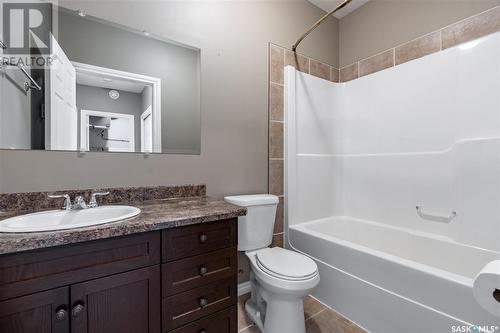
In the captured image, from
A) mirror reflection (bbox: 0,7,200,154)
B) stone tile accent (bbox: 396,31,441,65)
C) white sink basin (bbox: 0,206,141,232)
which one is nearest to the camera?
white sink basin (bbox: 0,206,141,232)

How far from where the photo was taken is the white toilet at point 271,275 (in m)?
1.34

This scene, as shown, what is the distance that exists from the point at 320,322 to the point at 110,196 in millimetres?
A: 1617

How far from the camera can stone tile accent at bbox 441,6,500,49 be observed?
5.34 ft

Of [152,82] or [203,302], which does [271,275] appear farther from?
[152,82]

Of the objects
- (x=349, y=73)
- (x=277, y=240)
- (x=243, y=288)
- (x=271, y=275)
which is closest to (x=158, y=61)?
(x=271, y=275)

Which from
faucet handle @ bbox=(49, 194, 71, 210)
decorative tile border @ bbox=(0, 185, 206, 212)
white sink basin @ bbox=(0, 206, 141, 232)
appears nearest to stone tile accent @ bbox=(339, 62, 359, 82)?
decorative tile border @ bbox=(0, 185, 206, 212)

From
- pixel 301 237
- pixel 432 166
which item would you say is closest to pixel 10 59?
pixel 301 237

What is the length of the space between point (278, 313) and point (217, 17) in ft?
6.99

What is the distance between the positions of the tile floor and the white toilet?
0.19 feet

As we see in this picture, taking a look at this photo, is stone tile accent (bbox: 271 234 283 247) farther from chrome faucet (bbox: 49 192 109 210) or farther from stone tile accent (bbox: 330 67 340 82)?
stone tile accent (bbox: 330 67 340 82)

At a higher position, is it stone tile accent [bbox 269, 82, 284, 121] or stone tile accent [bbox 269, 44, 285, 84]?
stone tile accent [bbox 269, 44, 285, 84]

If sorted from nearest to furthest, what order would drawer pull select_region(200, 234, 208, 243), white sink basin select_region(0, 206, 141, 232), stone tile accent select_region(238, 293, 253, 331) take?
white sink basin select_region(0, 206, 141, 232)
drawer pull select_region(200, 234, 208, 243)
stone tile accent select_region(238, 293, 253, 331)

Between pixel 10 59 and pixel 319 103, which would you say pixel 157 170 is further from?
pixel 319 103

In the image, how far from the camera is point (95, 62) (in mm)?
1395
